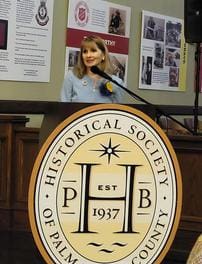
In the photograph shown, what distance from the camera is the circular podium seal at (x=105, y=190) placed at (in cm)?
120

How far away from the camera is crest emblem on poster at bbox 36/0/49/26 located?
184 inches

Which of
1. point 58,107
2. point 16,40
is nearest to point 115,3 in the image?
point 16,40

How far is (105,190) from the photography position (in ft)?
4.05

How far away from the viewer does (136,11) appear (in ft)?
19.0

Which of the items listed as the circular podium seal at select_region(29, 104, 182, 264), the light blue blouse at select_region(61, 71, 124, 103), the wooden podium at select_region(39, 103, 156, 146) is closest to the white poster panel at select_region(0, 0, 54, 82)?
the light blue blouse at select_region(61, 71, 124, 103)

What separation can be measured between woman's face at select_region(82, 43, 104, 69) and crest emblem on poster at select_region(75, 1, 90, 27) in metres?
1.97

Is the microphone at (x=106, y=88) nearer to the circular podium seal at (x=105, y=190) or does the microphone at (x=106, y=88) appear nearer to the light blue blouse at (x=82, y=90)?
the light blue blouse at (x=82, y=90)

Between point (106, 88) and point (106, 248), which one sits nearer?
point (106, 248)

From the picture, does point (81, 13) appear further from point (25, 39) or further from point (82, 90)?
point (82, 90)

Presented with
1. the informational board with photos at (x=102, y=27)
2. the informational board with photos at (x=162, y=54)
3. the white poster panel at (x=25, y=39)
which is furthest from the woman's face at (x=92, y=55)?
the informational board with photos at (x=162, y=54)

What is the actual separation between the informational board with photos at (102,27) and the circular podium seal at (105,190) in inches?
150

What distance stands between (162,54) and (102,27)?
109 cm

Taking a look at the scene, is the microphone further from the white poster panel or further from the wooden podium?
the white poster panel

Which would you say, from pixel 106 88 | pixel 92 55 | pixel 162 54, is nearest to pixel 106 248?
pixel 106 88
